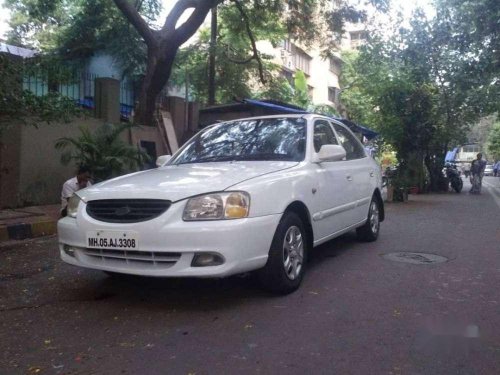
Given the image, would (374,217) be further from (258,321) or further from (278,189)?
(258,321)

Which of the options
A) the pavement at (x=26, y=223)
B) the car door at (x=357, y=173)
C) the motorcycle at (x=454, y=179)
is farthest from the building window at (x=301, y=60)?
the car door at (x=357, y=173)

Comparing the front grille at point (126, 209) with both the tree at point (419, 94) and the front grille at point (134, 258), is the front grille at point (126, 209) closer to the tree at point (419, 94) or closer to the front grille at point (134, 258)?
the front grille at point (134, 258)

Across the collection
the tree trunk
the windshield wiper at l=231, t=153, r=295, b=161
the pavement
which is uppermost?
the tree trunk

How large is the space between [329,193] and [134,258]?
88.0 inches

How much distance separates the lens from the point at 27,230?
747 cm

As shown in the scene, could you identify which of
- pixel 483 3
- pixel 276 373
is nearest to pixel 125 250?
pixel 276 373

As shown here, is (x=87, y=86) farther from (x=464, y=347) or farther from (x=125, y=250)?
(x=464, y=347)

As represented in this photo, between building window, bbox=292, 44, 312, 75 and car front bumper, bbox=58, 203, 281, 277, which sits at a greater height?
building window, bbox=292, 44, 312, 75

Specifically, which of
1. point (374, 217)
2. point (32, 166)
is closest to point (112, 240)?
point (374, 217)

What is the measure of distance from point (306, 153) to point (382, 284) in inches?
57.5

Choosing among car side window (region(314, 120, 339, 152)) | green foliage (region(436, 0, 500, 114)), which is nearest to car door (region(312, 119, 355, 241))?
car side window (region(314, 120, 339, 152))

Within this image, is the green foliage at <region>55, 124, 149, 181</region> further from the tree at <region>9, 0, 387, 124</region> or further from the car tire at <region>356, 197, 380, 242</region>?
the car tire at <region>356, 197, 380, 242</region>

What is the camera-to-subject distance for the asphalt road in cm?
307

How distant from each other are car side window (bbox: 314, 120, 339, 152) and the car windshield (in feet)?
0.65
